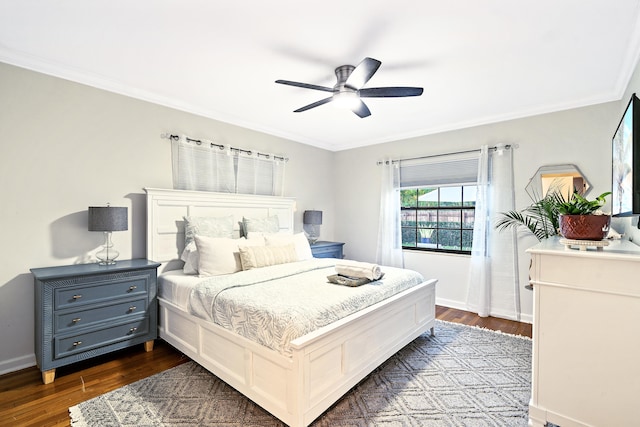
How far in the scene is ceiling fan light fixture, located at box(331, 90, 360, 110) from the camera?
2.54m

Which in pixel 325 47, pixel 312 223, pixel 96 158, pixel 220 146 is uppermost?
pixel 325 47

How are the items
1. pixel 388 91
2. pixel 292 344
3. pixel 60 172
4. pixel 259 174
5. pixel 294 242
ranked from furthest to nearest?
pixel 259 174 → pixel 294 242 → pixel 60 172 → pixel 388 91 → pixel 292 344

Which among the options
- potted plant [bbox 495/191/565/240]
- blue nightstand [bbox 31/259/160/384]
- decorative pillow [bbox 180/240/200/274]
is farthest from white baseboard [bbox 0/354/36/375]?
potted plant [bbox 495/191/565/240]

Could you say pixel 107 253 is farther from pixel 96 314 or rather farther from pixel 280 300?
pixel 280 300

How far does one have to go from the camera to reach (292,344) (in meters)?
1.75

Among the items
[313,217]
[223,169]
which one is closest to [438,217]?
[313,217]

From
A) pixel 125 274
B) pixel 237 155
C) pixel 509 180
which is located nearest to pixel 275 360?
pixel 125 274

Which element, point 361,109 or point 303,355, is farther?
point 361,109

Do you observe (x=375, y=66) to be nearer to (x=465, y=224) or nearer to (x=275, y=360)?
(x=275, y=360)

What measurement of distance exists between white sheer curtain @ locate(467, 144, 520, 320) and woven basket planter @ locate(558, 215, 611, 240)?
90.3 inches

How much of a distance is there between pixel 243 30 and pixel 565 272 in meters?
2.48

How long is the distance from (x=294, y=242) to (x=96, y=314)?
1.95m

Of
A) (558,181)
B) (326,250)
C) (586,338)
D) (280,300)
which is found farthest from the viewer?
(326,250)

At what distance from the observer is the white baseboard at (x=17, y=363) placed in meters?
2.46
